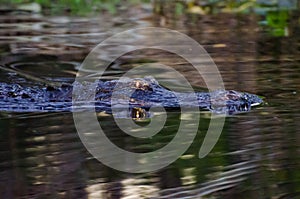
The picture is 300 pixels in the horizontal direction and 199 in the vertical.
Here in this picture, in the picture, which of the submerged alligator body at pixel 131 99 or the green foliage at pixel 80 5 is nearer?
the submerged alligator body at pixel 131 99

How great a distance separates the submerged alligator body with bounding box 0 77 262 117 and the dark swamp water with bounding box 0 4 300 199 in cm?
14

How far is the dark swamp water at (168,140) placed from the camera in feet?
10.6

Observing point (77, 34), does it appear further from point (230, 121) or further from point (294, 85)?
point (230, 121)

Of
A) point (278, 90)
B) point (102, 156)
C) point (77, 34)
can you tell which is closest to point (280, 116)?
point (278, 90)

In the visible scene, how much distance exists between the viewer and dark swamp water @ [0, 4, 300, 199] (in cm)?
322

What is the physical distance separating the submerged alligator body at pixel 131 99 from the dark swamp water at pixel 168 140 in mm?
136

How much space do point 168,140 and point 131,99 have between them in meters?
0.84

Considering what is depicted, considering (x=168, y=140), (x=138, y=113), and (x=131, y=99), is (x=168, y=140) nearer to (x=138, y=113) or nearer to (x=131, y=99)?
(x=138, y=113)

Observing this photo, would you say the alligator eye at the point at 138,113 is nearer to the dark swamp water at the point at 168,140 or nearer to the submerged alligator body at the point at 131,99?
the submerged alligator body at the point at 131,99

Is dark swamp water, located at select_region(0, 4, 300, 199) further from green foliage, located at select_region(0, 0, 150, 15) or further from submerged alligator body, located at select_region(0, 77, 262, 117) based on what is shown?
green foliage, located at select_region(0, 0, 150, 15)

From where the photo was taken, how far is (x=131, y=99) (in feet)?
15.8

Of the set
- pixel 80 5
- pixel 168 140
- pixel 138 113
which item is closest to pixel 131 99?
pixel 138 113

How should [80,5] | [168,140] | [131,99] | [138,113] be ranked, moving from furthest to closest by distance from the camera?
[80,5] < [131,99] < [138,113] < [168,140]

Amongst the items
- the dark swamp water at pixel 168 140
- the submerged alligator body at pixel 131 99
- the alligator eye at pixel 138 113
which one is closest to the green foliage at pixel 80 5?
the dark swamp water at pixel 168 140
